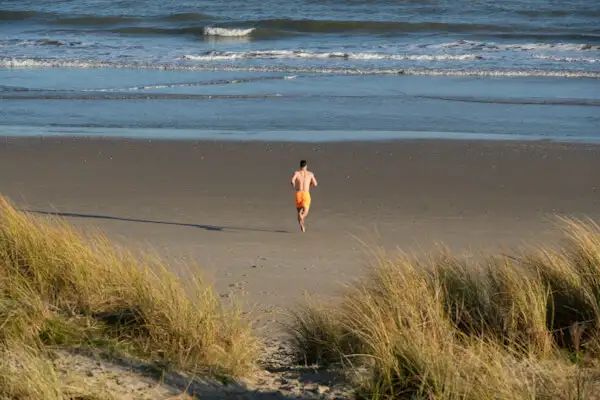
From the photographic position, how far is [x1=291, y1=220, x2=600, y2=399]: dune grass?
4969 mm

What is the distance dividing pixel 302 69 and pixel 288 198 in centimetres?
1487

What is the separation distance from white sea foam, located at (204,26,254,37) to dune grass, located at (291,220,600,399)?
3410 cm

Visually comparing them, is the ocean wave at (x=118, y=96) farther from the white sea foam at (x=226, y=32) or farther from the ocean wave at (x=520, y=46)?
the white sea foam at (x=226, y=32)

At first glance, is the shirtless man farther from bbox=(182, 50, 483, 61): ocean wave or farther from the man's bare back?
bbox=(182, 50, 483, 61): ocean wave

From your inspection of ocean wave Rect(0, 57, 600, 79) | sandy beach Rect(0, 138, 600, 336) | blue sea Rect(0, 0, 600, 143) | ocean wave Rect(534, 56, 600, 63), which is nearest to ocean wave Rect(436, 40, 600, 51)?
blue sea Rect(0, 0, 600, 143)

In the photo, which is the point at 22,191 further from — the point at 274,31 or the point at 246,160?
the point at 274,31

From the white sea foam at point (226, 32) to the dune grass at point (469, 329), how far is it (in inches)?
1343

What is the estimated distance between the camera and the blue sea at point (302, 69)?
18.6m

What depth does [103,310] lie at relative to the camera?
638cm

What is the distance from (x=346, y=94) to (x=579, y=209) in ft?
34.8

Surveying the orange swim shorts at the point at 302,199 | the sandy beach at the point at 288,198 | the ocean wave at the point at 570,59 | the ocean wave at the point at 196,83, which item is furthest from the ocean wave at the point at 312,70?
the orange swim shorts at the point at 302,199

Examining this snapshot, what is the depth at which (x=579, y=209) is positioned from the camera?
1246cm

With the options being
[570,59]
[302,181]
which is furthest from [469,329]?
[570,59]

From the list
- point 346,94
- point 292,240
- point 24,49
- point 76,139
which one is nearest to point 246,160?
point 76,139
